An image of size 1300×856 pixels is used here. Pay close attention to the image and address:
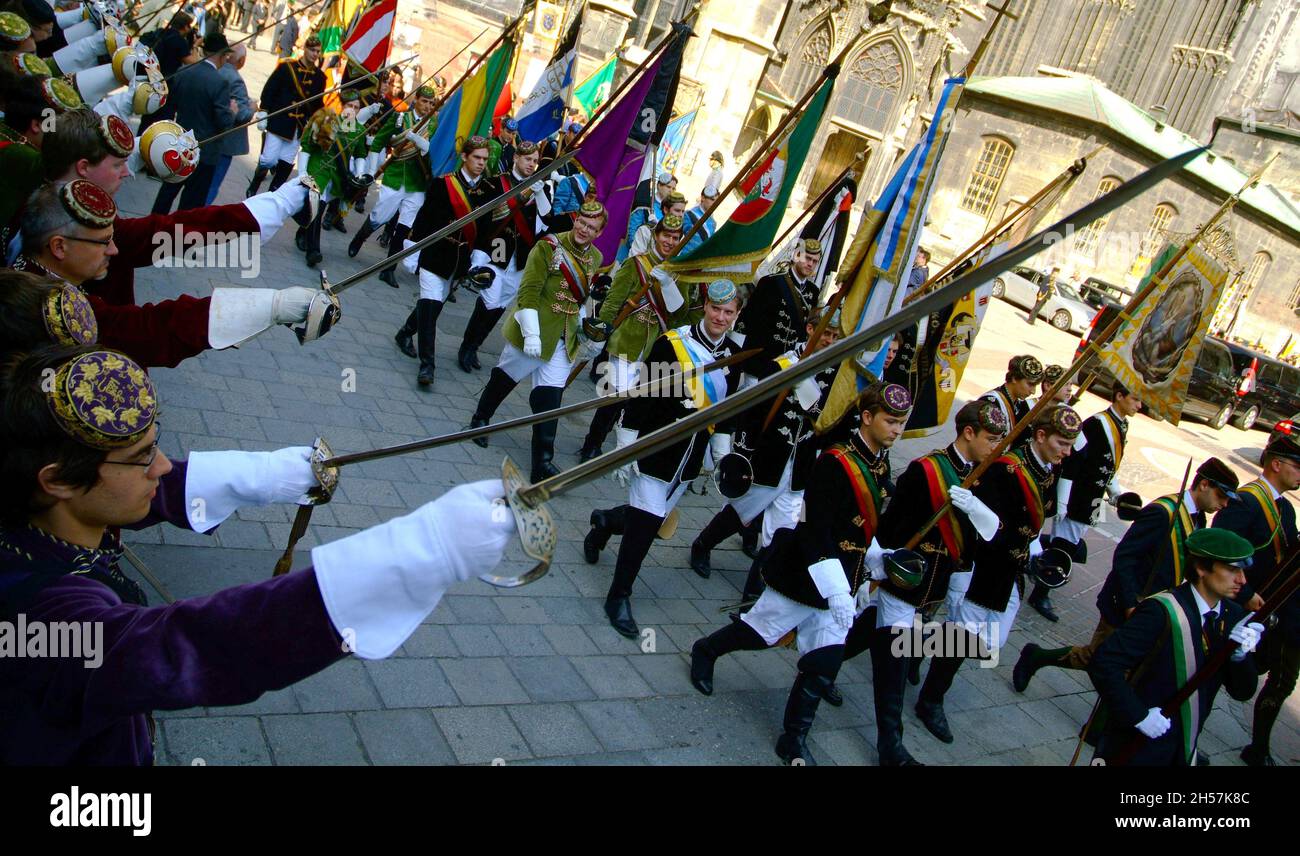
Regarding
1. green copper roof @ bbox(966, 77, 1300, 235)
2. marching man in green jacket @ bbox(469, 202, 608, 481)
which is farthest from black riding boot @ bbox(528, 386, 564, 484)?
green copper roof @ bbox(966, 77, 1300, 235)

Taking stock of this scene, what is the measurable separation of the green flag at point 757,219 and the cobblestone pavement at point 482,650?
2050 millimetres

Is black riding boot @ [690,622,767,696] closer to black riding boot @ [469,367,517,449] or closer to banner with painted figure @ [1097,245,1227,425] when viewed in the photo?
banner with painted figure @ [1097,245,1227,425]

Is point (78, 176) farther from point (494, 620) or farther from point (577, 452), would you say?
point (577, 452)

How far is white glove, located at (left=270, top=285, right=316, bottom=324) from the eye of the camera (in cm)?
360

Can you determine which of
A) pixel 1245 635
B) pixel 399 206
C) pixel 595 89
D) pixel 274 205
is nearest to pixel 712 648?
pixel 1245 635

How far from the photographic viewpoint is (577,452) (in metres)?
8.12

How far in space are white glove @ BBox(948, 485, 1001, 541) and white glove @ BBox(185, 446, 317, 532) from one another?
3386 mm

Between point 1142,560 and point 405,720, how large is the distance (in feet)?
15.7

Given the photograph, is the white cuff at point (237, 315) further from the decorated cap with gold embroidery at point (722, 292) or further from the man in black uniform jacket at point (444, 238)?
the man in black uniform jacket at point (444, 238)

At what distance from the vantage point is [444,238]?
784 centimetres

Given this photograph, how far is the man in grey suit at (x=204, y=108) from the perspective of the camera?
9320mm

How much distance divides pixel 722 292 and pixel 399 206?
6029 mm

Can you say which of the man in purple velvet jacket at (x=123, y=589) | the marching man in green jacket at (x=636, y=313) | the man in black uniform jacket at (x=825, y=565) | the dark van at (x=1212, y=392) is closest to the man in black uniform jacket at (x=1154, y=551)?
the man in black uniform jacket at (x=825, y=565)
